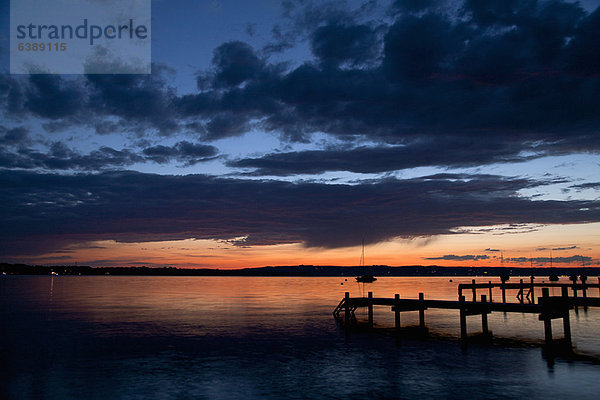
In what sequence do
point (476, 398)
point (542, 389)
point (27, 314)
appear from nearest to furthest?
point (476, 398) → point (542, 389) → point (27, 314)

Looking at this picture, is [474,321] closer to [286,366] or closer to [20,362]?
[286,366]

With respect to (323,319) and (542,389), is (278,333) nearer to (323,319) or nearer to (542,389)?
(323,319)

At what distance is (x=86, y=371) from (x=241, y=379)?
339 inches

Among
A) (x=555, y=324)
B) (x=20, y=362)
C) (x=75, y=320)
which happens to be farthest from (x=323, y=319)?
(x=20, y=362)

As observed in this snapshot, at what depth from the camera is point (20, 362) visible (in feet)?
87.2

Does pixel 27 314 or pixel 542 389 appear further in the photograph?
pixel 27 314

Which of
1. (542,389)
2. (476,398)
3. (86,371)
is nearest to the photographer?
(476,398)

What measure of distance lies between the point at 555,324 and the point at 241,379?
33.7 m

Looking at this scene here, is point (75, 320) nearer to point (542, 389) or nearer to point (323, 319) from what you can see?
point (323, 319)

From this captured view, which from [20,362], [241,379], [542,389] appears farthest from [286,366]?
[20,362]

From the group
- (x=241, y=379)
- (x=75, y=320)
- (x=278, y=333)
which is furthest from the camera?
(x=75, y=320)

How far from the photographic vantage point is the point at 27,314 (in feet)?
181

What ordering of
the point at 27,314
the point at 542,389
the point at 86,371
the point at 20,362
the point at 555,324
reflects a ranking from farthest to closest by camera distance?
the point at 27,314 < the point at 555,324 < the point at 20,362 < the point at 86,371 < the point at 542,389

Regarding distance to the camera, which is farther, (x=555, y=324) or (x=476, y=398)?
(x=555, y=324)
